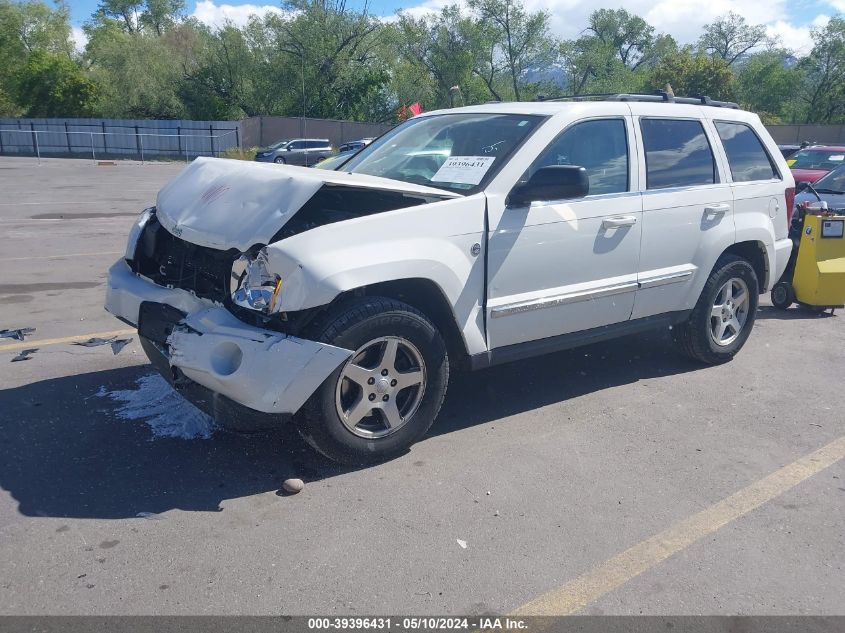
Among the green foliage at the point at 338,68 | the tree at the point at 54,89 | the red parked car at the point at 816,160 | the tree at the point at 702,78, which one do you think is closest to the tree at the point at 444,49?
the green foliage at the point at 338,68

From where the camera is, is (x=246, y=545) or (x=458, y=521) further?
(x=458, y=521)

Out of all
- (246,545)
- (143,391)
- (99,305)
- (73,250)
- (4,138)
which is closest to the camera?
(246,545)

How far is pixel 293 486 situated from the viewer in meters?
3.80

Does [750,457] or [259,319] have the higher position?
[259,319]

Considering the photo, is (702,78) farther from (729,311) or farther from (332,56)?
(729,311)

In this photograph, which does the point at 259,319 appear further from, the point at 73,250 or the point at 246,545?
the point at 73,250

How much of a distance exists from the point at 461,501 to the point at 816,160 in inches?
553

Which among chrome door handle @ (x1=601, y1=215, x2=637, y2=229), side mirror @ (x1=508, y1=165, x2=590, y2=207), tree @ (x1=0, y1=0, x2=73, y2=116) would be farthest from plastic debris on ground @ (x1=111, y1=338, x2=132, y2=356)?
tree @ (x1=0, y1=0, x2=73, y2=116)

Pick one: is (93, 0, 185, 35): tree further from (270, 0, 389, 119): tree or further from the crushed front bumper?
the crushed front bumper

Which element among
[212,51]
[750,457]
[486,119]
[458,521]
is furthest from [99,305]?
[212,51]

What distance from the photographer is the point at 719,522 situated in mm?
3668

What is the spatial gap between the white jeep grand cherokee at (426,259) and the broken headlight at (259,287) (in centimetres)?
1

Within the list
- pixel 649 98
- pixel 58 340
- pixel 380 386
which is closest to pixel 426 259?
pixel 380 386

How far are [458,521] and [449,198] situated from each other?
178cm
